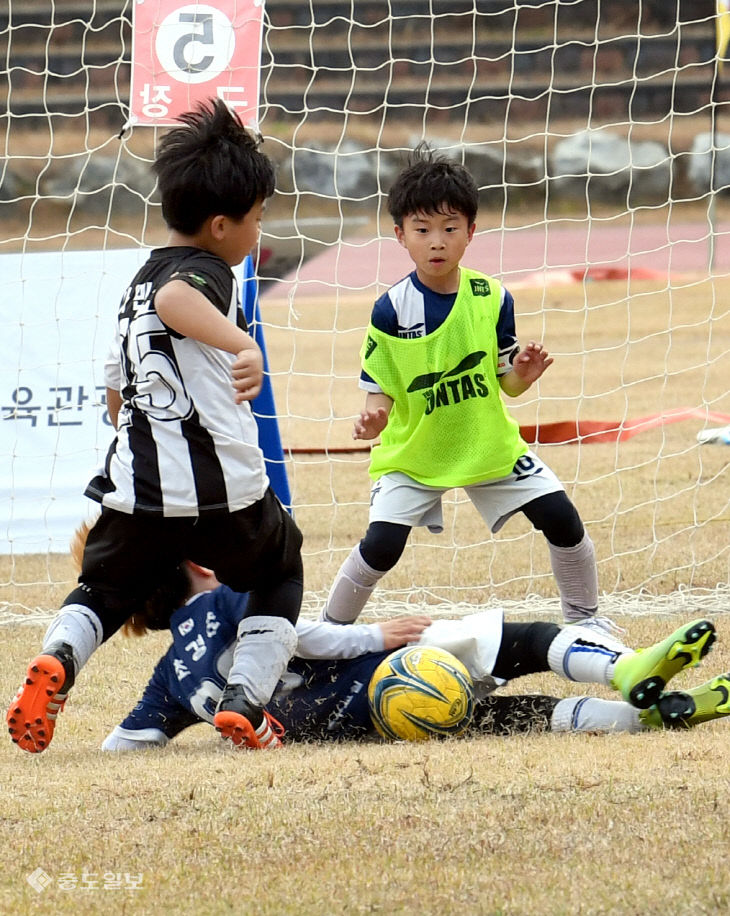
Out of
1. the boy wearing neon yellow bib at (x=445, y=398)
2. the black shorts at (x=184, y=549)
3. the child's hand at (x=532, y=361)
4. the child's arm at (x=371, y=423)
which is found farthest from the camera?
the boy wearing neon yellow bib at (x=445, y=398)

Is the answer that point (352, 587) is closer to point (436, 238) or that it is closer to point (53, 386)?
point (436, 238)

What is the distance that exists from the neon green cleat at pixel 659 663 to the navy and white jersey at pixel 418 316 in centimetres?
124

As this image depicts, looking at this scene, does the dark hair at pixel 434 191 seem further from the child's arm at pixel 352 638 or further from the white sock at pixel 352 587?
the child's arm at pixel 352 638

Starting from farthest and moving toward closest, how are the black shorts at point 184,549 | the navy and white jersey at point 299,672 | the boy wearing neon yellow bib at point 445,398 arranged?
the boy wearing neon yellow bib at point 445,398 → the navy and white jersey at point 299,672 → the black shorts at point 184,549

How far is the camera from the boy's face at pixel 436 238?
12.4 feet

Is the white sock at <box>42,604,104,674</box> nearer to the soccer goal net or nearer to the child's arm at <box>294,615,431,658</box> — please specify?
the child's arm at <box>294,615,431,658</box>

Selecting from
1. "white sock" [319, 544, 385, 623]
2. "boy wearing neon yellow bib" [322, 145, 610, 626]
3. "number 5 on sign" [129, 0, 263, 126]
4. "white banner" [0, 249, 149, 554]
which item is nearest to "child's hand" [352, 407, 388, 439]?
"boy wearing neon yellow bib" [322, 145, 610, 626]

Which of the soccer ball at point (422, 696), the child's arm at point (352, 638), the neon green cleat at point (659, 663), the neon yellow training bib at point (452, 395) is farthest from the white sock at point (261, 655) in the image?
the neon yellow training bib at point (452, 395)

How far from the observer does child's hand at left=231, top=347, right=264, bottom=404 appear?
277 cm

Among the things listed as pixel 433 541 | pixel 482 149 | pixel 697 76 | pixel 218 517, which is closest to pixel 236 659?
pixel 218 517

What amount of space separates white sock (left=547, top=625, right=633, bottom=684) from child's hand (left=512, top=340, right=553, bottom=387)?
917 mm

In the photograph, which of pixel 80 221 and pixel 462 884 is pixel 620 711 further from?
pixel 80 221

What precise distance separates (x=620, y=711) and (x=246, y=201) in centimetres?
135

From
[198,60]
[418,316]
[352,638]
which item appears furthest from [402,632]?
[198,60]
